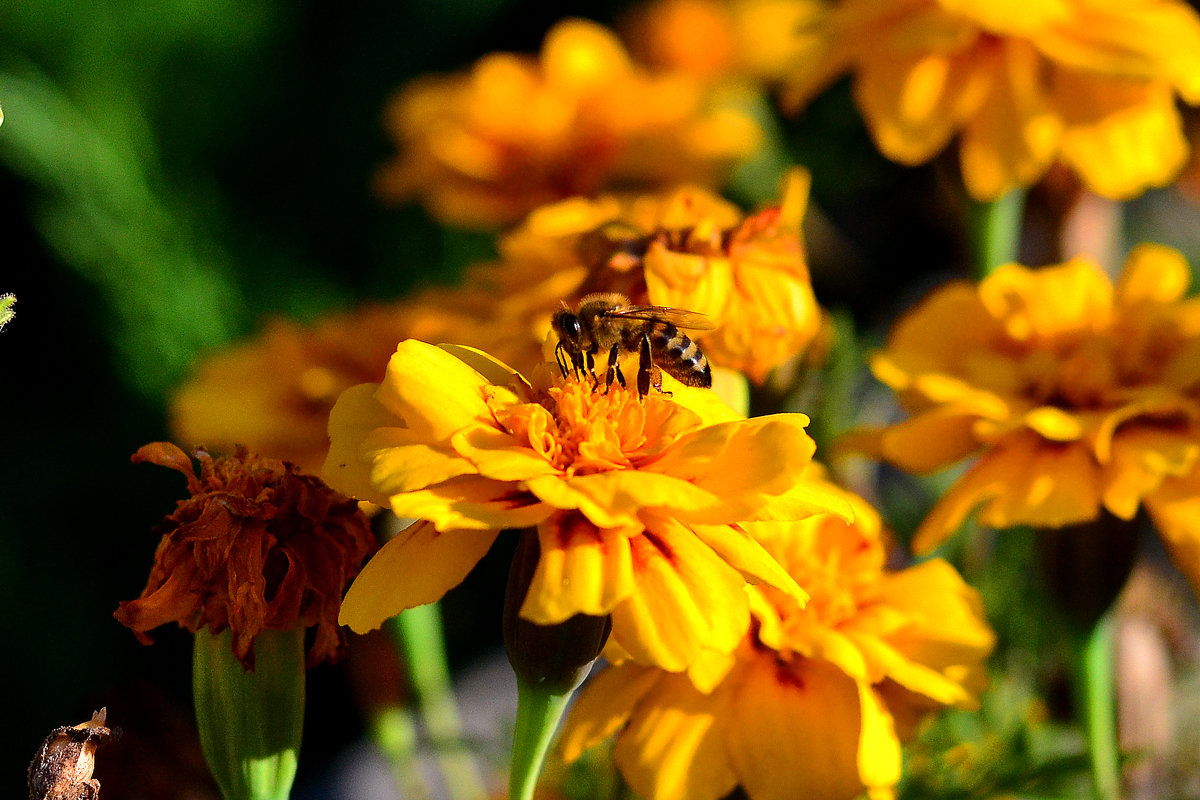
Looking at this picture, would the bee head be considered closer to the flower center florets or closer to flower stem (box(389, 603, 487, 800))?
the flower center florets

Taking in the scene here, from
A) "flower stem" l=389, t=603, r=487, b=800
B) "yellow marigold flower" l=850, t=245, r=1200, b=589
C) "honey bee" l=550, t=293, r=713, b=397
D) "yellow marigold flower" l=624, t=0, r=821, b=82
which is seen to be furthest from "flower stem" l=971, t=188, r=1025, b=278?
"yellow marigold flower" l=624, t=0, r=821, b=82

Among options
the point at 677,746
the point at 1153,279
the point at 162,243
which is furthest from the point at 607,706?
the point at 162,243

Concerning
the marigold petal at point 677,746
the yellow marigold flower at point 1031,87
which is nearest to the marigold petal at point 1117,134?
the yellow marigold flower at point 1031,87

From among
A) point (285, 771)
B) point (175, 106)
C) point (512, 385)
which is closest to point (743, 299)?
point (512, 385)

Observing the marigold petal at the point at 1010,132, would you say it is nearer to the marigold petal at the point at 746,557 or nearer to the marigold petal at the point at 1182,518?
the marigold petal at the point at 1182,518

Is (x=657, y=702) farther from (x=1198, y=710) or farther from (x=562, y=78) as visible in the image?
(x=562, y=78)

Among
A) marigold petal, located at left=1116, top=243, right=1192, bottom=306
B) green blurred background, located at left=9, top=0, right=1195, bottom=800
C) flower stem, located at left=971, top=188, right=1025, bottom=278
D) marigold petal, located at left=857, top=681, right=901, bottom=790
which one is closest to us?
marigold petal, located at left=857, top=681, right=901, bottom=790

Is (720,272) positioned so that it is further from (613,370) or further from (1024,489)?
(1024,489)
